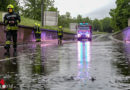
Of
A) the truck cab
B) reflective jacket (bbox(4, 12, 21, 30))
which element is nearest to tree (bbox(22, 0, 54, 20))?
the truck cab

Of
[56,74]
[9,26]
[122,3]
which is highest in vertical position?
[122,3]

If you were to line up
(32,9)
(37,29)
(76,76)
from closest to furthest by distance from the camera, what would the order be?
(76,76)
(37,29)
(32,9)

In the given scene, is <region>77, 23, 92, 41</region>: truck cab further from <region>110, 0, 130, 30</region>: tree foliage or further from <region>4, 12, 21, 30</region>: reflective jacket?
<region>4, 12, 21, 30</region>: reflective jacket

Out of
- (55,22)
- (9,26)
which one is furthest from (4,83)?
(55,22)

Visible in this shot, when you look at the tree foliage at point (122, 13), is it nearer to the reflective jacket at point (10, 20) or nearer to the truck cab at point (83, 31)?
the truck cab at point (83, 31)

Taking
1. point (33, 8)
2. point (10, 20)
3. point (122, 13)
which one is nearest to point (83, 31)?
point (122, 13)

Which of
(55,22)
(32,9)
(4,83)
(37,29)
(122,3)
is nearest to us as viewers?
(4,83)

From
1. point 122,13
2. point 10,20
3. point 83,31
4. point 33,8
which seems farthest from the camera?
point 33,8

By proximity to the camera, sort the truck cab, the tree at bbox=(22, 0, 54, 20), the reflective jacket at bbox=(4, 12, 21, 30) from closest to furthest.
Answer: the reflective jacket at bbox=(4, 12, 21, 30) < the truck cab < the tree at bbox=(22, 0, 54, 20)

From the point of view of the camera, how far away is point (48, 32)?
46.3 meters

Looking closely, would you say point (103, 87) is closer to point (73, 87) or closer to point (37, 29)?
point (73, 87)

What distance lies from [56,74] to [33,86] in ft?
5.89

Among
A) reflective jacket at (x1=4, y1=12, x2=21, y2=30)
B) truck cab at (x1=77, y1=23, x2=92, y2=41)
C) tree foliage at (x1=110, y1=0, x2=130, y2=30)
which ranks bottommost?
truck cab at (x1=77, y1=23, x2=92, y2=41)

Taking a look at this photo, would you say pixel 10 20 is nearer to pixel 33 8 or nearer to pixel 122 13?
pixel 122 13
